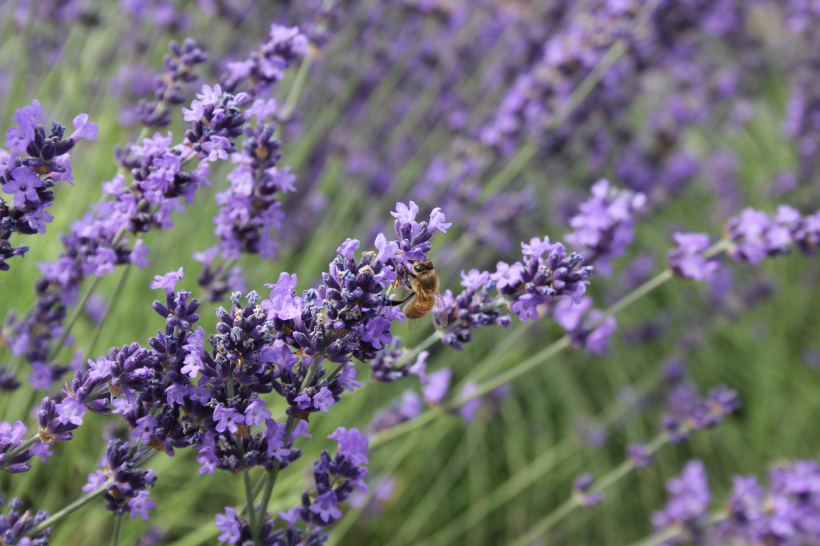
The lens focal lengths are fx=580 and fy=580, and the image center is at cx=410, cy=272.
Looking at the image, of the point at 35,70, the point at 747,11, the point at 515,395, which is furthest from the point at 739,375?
the point at 35,70

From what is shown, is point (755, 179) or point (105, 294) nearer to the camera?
point (105, 294)

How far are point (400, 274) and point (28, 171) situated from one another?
796 millimetres

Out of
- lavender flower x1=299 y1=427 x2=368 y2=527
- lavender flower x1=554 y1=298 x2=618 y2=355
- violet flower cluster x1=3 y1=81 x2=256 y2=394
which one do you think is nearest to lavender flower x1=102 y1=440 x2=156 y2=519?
lavender flower x1=299 y1=427 x2=368 y2=527

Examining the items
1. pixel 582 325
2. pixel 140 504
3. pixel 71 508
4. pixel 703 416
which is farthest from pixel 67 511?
pixel 703 416

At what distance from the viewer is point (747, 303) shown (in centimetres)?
377

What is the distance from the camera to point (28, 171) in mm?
1131

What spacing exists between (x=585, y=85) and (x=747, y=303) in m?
2.05

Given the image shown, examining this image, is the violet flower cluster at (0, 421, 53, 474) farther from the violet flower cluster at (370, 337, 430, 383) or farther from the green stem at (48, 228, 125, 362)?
the violet flower cluster at (370, 337, 430, 383)

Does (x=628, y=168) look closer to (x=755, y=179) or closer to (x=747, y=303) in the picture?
(x=747, y=303)

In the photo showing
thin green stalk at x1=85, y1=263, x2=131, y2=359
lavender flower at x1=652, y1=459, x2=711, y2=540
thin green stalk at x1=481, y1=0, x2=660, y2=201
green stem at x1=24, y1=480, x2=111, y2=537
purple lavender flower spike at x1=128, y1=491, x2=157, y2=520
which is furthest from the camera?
thin green stalk at x1=481, y1=0, x2=660, y2=201

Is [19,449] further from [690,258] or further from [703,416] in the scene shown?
[703,416]

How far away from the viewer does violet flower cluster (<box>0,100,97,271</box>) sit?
1.13 metres

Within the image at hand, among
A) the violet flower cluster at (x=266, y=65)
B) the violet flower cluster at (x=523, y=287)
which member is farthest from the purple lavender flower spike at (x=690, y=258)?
the violet flower cluster at (x=266, y=65)

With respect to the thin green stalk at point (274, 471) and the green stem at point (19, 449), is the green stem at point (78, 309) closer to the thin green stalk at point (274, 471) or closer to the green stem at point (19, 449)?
the green stem at point (19, 449)
